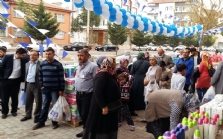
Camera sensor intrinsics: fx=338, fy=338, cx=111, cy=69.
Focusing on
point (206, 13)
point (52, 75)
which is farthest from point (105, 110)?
point (206, 13)

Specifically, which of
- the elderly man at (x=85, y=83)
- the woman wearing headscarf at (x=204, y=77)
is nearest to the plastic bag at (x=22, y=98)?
the elderly man at (x=85, y=83)

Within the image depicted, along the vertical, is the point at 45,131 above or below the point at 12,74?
below

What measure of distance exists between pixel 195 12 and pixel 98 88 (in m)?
35.7

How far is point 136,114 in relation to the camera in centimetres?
891

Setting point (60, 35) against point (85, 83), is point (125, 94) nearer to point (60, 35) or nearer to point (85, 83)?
point (85, 83)

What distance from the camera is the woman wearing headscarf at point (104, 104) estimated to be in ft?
15.5

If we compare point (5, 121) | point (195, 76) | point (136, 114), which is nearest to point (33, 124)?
point (5, 121)

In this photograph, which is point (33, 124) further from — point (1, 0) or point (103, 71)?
point (103, 71)

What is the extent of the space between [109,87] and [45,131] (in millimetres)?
3076

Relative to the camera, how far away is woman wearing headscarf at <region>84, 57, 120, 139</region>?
15.5 ft

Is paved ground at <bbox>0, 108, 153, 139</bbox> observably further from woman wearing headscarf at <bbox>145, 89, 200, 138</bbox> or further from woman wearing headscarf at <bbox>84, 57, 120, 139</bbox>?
woman wearing headscarf at <bbox>84, 57, 120, 139</bbox>

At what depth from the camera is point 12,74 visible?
27.3 ft

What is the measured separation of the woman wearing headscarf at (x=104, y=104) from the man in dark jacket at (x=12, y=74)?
13.4ft

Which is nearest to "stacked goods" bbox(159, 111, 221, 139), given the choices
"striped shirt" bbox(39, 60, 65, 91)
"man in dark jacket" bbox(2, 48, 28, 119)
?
"striped shirt" bbox(39, 60, 65, 91)
